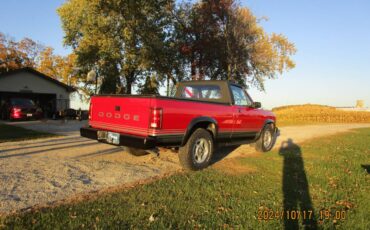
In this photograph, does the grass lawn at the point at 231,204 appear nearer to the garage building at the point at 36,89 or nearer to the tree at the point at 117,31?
the tree at the point at 117,31

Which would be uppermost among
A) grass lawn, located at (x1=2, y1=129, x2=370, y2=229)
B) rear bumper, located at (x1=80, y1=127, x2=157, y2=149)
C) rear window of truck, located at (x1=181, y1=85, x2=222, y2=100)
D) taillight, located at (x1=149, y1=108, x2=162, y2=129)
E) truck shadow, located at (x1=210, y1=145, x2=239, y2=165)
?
rear window of truck, located at (x1=181, y1=85, x2=222, y2=100)

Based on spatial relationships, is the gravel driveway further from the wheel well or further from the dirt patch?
the wheel well

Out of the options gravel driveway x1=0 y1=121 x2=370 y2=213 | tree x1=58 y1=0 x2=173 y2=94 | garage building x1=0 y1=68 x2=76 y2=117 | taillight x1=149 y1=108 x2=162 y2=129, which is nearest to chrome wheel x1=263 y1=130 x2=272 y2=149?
gravel driveway x1=0 y1=121 x2=370 y2=213

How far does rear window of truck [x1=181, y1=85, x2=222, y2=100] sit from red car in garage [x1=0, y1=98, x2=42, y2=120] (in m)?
15.5

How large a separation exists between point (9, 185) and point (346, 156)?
27.5 feet

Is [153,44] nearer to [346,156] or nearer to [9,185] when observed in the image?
[346,156]

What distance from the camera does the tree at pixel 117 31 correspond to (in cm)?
2453

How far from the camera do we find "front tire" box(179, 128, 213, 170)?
20.2 ft

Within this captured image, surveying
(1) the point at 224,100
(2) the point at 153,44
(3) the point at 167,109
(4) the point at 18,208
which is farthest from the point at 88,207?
(2) the point at 153,44

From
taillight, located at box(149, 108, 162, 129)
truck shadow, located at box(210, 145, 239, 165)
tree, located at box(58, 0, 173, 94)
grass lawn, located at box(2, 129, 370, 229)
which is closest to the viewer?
grass lawn, located at box(2, 129, 370, 229)

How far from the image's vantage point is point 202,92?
7.93 meters

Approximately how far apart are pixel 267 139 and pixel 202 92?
9.79 ft

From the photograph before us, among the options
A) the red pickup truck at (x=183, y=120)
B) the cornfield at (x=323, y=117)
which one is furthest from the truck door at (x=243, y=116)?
the cornfield at (x=323, y=117)
